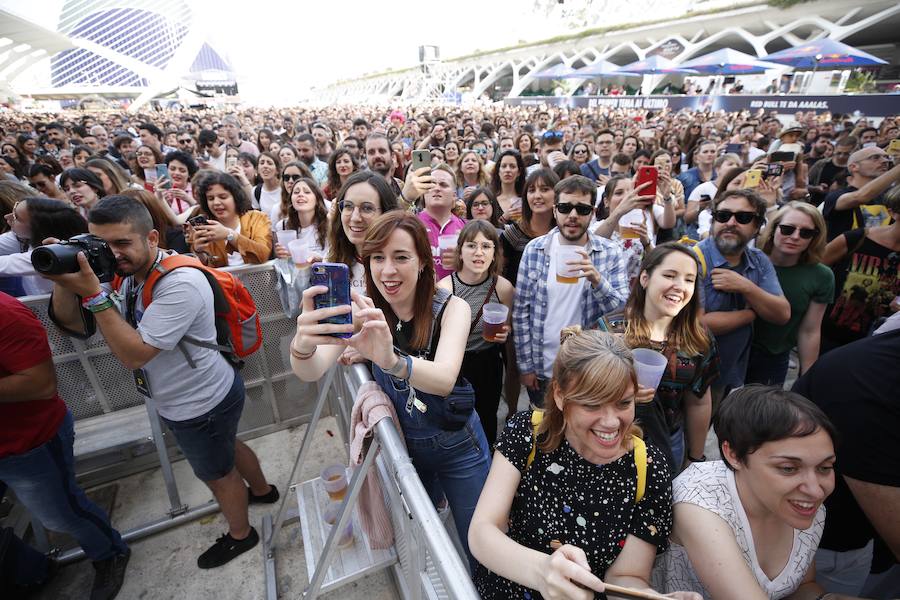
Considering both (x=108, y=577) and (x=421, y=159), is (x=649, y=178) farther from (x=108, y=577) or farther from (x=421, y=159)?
(x=108, y=577)

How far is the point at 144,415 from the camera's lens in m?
3.45

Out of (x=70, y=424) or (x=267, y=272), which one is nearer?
(x=70, y=424)

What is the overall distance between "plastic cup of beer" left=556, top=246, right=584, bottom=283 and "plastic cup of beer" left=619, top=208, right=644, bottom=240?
777 mm

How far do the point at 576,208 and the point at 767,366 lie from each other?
2.10m

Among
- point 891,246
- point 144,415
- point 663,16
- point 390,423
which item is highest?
point 663,16

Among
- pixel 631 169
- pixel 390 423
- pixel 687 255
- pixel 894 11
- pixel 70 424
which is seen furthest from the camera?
pixel 894 11

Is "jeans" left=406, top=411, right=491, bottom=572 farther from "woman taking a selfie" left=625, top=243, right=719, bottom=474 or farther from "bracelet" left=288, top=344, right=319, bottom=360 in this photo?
"woman taking a selfie" left=625, top=243, right=719, bottom=474

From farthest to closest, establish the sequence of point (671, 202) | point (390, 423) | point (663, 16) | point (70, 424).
→ point (663, 16) < point (671, 202) < point (70, 424) < point (390, 423)

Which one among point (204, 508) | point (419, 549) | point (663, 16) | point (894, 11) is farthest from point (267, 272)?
point (663, 16)

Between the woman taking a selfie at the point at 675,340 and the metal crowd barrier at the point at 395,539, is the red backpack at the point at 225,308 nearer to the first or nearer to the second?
the metal crowd barrier at the point at 395,539

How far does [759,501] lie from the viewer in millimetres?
1453

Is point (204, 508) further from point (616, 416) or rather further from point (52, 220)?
point (616, 416)

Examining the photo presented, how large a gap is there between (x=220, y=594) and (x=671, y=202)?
5358 millimetres

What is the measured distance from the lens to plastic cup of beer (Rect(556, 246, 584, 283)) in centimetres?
271
